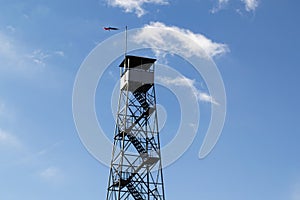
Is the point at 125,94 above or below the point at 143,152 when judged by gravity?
above

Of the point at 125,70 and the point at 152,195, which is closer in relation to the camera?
the point at 152,195

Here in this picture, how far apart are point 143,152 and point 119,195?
511cm

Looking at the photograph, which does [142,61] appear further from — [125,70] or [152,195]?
[152,195]

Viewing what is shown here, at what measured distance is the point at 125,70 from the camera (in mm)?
73188

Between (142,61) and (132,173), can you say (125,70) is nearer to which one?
(142,61)

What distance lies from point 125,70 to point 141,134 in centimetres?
764

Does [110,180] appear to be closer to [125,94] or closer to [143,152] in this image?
[143,152]

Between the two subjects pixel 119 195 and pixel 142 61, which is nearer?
pixel 119 195

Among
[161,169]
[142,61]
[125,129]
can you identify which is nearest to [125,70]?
[142,61]

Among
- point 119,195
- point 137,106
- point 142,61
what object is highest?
point 142,61

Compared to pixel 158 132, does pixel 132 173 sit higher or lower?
lower

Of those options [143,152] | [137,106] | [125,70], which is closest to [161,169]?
[143,152]

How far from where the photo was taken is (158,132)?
71.0 metres

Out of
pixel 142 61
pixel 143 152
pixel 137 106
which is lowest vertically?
pixel 143 152
